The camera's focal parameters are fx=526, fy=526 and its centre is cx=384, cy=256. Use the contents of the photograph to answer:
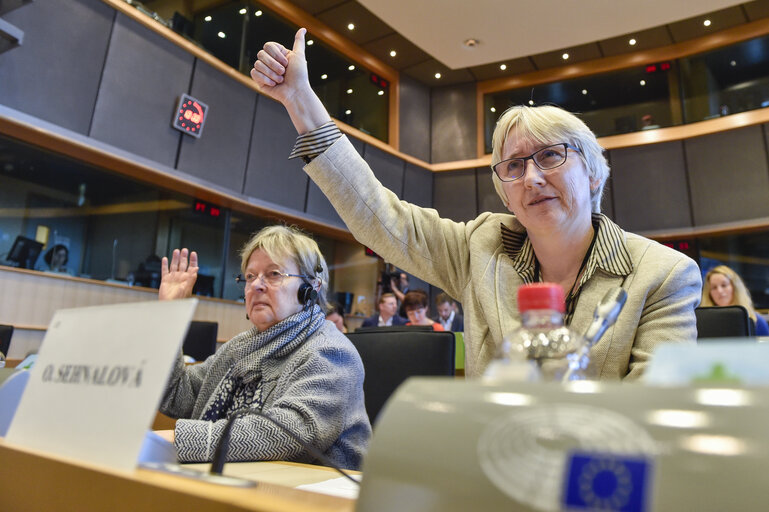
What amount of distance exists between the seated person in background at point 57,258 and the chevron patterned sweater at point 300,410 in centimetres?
321

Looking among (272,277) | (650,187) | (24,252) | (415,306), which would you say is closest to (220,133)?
(24,252)

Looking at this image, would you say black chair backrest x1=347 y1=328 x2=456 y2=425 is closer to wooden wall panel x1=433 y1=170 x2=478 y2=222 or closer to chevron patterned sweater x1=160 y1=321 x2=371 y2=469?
chevron patterned sweater x1=160 y1=321 x2=371 y2=469

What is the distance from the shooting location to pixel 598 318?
0.51 meters

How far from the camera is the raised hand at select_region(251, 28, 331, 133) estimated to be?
0.90m

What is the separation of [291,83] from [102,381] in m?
0.59

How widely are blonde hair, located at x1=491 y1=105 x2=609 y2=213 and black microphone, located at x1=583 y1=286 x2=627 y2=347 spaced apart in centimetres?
49

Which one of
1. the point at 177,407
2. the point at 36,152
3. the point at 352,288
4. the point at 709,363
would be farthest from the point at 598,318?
the point at 352,288

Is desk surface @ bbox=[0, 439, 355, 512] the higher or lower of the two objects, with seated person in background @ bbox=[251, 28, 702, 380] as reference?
lower

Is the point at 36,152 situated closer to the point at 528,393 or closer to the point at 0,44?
the point at 0,44

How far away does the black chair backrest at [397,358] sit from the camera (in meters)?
1.43

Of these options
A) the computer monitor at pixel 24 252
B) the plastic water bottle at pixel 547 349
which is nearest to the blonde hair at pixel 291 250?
the plastic water bottle at pixel 547 349

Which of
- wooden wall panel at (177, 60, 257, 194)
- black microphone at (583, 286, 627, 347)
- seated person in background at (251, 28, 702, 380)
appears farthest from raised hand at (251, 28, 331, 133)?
wooden wall panel at (177, 60, 257, 194)

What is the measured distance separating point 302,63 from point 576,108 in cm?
666

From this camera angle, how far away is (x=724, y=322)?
1526 mm
